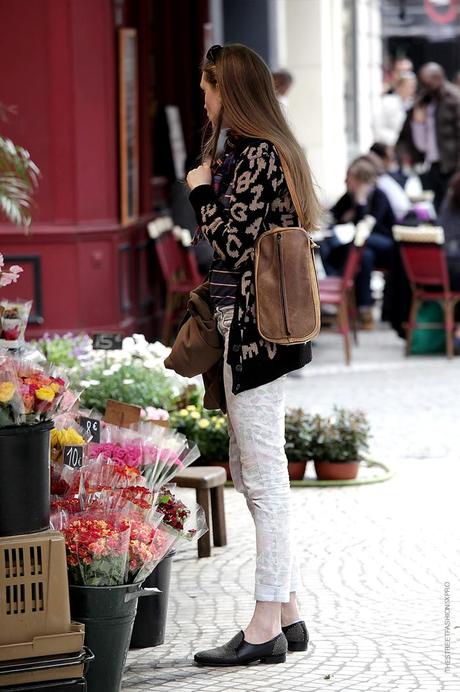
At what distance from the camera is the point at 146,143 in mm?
13023

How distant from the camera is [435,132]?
1709 centimetres

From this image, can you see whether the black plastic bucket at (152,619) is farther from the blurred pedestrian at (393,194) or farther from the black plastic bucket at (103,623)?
the blurred pedestrian at (393,194)

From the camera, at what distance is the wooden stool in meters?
6.70

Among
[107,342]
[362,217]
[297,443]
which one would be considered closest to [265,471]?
[107,342]

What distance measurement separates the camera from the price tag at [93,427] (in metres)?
5.56

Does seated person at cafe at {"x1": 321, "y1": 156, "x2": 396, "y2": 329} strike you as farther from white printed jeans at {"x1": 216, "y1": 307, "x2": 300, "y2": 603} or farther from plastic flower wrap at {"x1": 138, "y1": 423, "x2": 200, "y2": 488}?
white printed jeans at {"x1": 216, "y1": 307, "x2": 300, "y2": 603}

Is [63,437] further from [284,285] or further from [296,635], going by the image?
[296,635]

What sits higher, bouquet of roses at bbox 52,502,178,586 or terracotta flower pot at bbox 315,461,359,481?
bouquet of roses at bbox 52,502,178,586

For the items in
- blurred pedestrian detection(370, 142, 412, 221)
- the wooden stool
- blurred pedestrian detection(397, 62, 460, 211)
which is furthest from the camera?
blurred pedestrian detection(397, 62, 460, 211)

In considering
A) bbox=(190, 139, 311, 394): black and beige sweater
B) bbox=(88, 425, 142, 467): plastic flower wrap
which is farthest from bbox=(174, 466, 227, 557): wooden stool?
bbox=(190, 139, 311, 394): black and beige sweater

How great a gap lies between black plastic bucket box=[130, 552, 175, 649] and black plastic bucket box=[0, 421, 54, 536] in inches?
35.5

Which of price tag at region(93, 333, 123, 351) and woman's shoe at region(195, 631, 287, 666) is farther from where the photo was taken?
price tag at region(93, 333, 123, 351)

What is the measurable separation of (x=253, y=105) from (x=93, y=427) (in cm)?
136

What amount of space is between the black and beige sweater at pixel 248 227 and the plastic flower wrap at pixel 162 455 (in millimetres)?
622
